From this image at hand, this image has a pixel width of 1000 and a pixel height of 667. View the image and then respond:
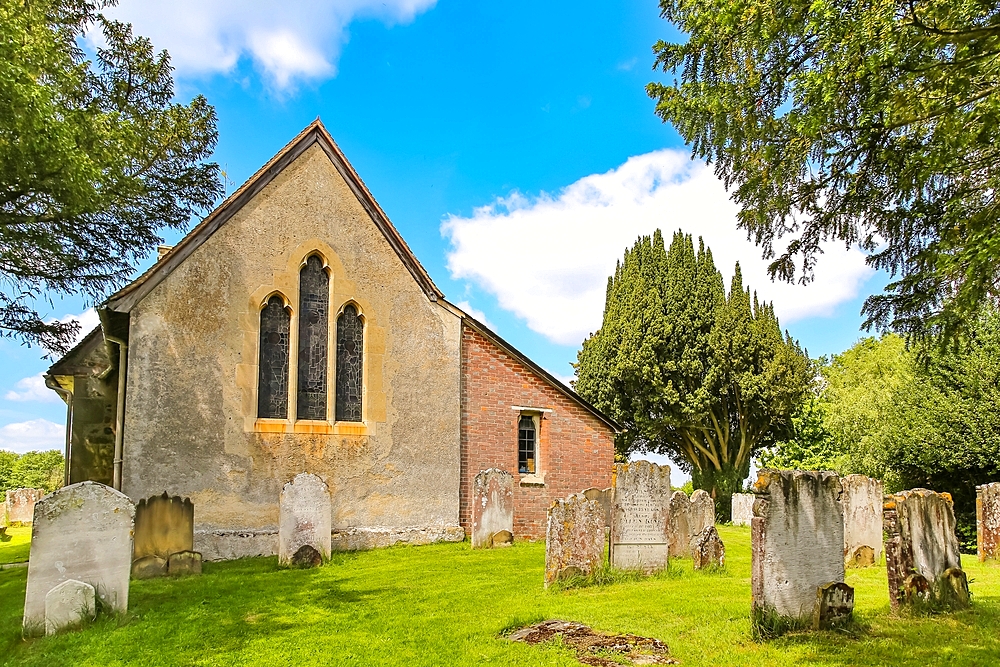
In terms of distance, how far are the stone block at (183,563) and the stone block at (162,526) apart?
8 cm

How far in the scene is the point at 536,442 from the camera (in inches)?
727

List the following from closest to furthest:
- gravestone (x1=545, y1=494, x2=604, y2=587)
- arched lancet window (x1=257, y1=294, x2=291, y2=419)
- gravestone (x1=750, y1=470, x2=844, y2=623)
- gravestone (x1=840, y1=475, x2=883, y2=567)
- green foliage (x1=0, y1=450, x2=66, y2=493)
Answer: gravestone (x1=750, y1=470, x2=844, y2=623) → gravestone (x1=545, y1=494, x2=604, y2=587) → gravestone (x1=840, y1=475, x2=883, y2=567) → arched lancet window (x1=257, y1=294, x2=291, y2=419) → green foliage (x1=0, y1=450, x2=66, y2=493)

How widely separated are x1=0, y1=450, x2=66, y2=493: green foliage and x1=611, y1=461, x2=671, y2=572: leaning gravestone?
122 feet

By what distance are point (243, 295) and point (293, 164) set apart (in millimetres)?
3500

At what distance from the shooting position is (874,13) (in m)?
5.97

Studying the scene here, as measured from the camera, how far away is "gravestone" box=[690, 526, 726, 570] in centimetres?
1212

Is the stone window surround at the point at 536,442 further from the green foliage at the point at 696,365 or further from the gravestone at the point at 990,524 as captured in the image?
the green foliage at the point at 696,365

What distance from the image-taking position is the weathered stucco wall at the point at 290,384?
552 inches

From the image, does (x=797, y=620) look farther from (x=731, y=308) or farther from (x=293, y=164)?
(x=731, y=308)

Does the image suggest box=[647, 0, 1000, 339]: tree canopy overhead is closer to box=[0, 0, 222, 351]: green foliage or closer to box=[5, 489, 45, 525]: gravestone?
box=[0, 0, 222, 351]: green foliage

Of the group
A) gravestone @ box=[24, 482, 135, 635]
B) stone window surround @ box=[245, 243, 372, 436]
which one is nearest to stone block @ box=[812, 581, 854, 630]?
gravestone @ box=[24, 482, 135, 635]

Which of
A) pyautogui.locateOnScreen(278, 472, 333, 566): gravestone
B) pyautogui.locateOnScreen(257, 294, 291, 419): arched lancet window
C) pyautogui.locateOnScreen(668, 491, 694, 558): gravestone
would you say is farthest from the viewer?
pyautogui.locateOnScreen(257, 294, 291, 419): arched lancet window

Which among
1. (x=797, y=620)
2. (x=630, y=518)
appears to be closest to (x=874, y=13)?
(x=797, y=620)

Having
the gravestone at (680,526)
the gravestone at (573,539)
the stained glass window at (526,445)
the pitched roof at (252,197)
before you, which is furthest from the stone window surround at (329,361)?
the gravestone at (680,526)
